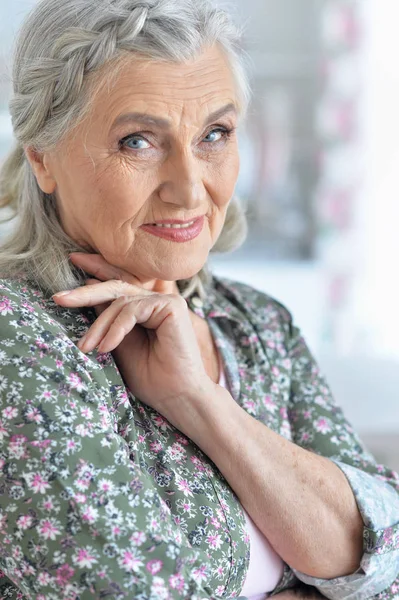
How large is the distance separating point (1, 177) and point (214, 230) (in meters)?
0.47

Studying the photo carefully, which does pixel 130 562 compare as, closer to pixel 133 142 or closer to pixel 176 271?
pixel 176 271

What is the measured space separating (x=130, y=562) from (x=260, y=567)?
0.43 metres

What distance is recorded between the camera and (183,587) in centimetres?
111

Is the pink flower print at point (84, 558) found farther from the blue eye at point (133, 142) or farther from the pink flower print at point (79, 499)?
the blue eye at point (133, 142)

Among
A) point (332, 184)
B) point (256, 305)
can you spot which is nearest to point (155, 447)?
point (256, 305)

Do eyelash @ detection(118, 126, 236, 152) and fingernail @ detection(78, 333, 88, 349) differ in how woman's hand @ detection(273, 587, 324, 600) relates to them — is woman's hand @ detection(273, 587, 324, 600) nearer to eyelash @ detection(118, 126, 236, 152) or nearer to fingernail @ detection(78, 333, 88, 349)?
fingernail @ detection(78, 333, 88, 349)

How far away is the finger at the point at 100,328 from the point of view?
129 cm

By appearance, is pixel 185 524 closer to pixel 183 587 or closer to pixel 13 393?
pixel 183 587

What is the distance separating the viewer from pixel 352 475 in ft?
5.00

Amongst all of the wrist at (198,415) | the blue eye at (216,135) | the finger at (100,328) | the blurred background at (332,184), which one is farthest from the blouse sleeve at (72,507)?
the blurred background at (332,184)

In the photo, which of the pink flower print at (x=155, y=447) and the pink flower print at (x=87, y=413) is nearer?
the pink flower print at (x=87, y=413)

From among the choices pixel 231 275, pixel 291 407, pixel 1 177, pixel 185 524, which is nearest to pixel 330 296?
pixel 231 275

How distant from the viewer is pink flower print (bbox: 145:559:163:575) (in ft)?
3.60

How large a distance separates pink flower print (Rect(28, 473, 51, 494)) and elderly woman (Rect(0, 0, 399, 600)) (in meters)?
0.02
